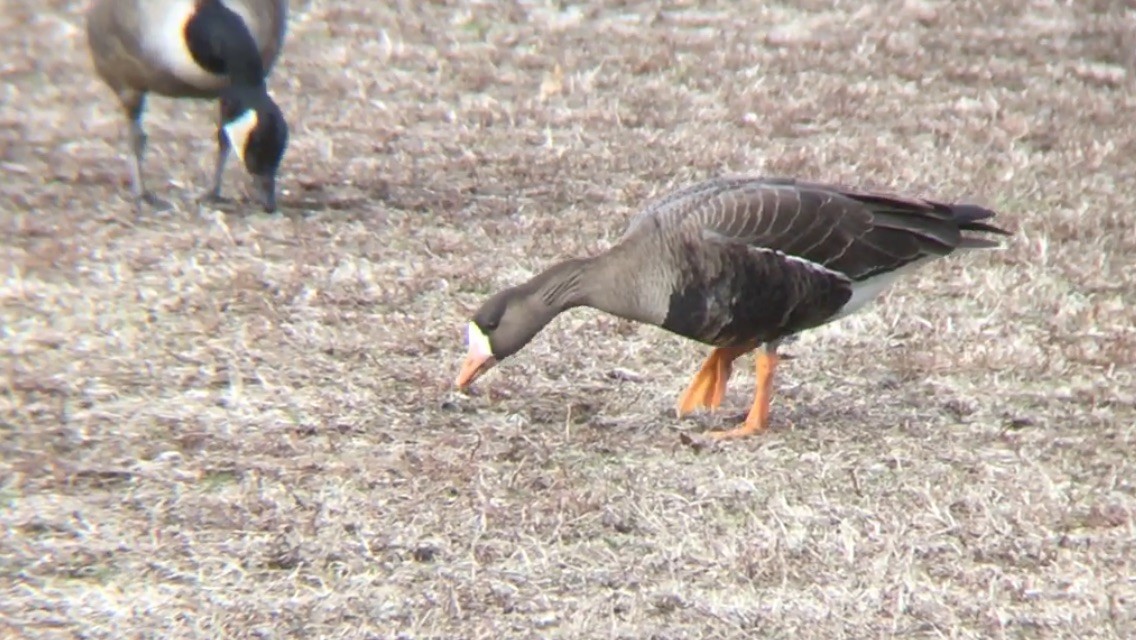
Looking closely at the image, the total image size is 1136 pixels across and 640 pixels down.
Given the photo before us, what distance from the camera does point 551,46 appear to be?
11281mm

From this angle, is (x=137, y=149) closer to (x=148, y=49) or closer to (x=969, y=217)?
(x=148, y=49)

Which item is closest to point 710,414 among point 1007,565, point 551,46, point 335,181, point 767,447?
point 767,447

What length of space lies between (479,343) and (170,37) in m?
3.16

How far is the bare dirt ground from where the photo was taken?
442 cm

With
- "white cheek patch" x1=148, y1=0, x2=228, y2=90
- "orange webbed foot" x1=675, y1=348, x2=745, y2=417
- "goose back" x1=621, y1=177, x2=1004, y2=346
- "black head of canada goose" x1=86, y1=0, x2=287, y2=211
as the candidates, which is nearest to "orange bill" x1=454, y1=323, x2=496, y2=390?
"goose back" x1=621, y1=177, x2=1004, y2=346

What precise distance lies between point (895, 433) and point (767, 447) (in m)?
0.46

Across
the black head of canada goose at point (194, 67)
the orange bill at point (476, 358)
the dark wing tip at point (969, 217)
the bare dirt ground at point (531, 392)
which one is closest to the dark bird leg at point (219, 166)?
the black head of canada goose at point (194, 67)

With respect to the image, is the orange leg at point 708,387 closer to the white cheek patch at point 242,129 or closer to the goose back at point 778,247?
the goose back at point 778,247

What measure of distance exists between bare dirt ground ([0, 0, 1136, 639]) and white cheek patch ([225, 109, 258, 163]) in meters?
0.37

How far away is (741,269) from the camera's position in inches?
201

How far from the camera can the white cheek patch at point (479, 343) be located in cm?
530

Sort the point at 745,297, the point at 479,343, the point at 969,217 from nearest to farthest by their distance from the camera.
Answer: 1. the point at 745,297
2. the point at 479,343
3. the point at 969,217

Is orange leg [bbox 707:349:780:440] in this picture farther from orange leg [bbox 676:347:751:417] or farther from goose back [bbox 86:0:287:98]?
goose back [bbox 86:0:287:98]

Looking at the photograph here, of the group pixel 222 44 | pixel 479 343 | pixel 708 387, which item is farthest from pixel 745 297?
pixel 222 44
